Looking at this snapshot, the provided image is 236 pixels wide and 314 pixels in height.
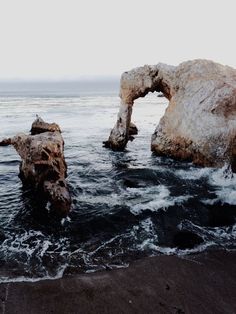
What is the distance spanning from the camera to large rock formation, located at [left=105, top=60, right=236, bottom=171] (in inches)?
489

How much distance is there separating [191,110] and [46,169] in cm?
752

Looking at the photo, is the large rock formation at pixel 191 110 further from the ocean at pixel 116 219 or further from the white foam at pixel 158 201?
the white foam at pixel 158 201

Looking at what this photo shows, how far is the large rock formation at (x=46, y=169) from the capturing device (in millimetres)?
8469

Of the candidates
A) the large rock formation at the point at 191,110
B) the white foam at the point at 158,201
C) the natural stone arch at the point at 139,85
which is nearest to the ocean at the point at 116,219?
the white foam at the point at 158,201

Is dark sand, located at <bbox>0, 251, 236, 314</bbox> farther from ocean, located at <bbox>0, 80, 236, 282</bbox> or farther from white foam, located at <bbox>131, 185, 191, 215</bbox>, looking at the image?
white foam, located at <bbox>131, 185, 191, 215</bbox>

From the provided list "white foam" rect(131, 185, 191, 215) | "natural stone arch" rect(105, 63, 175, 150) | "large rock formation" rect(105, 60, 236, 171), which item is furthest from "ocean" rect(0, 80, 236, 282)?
"natural stone arch" rect(105, 63, 175, 150)

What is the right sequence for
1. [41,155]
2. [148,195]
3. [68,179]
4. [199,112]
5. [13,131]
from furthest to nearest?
[13,131] → [199,112] → [68,179] → [148,195] → [41,155]

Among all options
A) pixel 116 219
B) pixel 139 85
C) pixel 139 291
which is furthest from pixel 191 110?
pixel 139 291

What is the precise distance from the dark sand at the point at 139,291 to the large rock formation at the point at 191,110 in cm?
693

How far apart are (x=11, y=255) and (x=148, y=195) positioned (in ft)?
15.8

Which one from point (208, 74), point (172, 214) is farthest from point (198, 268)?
point (208, 74)

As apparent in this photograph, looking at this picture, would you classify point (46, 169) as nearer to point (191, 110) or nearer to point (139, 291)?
point (139, 291)

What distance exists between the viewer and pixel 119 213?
340 inches

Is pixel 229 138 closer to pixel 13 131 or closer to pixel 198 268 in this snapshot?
pixel 198 268
